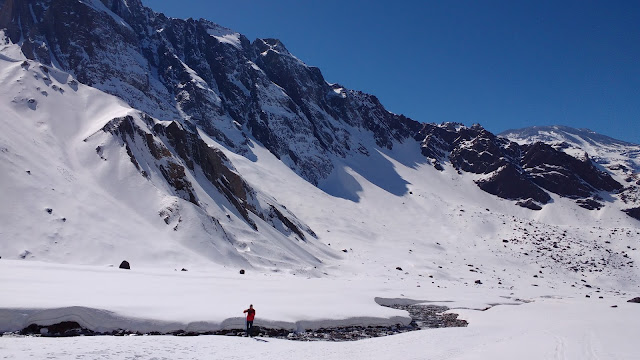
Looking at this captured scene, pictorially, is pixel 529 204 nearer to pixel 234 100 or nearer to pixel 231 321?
pixel 234 100

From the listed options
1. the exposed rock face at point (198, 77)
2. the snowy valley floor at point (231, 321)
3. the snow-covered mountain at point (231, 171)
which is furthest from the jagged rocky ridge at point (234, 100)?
the snowy valley floor at point (231, 321)

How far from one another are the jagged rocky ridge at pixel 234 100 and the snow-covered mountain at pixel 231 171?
663 mm

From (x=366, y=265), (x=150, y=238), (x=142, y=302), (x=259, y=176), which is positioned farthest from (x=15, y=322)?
(x=259, y=176)

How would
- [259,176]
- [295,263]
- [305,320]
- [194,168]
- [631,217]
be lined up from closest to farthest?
[305,320] → [295,263] → [194,168] → [259,176] → [631,217]

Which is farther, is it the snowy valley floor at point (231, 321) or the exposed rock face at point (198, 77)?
the exposed rock face at point (198, 77)

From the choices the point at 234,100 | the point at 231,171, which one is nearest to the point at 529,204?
the point at 234,100

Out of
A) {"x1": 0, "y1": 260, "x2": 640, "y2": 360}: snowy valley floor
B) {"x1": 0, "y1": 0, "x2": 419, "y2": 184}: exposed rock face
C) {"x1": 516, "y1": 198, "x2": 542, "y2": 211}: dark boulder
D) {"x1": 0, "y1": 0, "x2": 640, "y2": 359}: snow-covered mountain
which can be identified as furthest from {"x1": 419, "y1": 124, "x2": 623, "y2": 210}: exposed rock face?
{"x1": 0, "y1": 260, "x2": 640, "y2": 360}: snowy valley floor

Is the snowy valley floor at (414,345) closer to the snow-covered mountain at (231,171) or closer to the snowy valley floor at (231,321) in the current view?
the snowy valley floor at (231,321)

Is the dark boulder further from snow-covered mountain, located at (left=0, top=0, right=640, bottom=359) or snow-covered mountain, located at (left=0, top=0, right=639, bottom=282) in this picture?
snow-covered mountain, located at (left=0, top=0, right=639, bottom=282)

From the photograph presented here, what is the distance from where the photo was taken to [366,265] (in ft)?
236

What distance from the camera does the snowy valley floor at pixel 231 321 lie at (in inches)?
617

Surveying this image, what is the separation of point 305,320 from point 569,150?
695ft

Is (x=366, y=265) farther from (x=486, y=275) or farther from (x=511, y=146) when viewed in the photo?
(x=511, y=146)

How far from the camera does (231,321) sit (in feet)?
68.0
